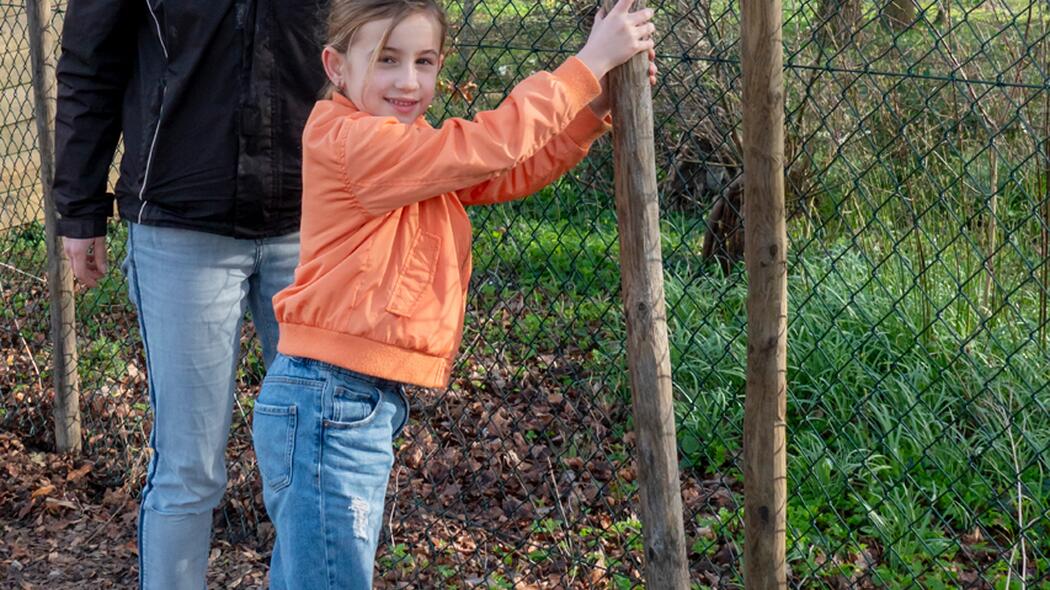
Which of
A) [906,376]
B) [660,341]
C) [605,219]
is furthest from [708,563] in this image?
[605,219]

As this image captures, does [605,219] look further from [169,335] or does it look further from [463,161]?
[463,161]

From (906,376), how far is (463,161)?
252 centimetres

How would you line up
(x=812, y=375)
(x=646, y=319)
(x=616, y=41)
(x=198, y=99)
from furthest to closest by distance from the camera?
(x=812, y=375) < (x=198, y=99) < (x=646, y=319) < (x=616, y=41)

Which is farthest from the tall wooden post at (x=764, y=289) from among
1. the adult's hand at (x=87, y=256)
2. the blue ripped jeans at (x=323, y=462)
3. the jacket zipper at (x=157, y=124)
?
the adult's hand at (x=87, y=256)

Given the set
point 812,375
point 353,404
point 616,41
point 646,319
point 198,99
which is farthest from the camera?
point 812,375

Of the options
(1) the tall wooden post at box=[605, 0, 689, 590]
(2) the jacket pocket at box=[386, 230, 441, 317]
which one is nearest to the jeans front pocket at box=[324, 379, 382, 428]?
(2) the jacket pocket at box=[386, 230, 441, 317]

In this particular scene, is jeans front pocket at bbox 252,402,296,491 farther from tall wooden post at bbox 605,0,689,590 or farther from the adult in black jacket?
tall wooden post at bbox 605,0,689,590

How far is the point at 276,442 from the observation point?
238 centimetres

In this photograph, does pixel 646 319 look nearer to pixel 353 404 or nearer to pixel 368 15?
pixel 353 404

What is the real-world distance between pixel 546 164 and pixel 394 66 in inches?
15.2

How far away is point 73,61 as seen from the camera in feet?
9.06

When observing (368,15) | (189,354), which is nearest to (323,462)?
(189,354)

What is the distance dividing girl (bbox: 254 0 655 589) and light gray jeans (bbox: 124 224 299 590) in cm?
43

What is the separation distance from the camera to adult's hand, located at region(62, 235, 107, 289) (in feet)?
9.59
